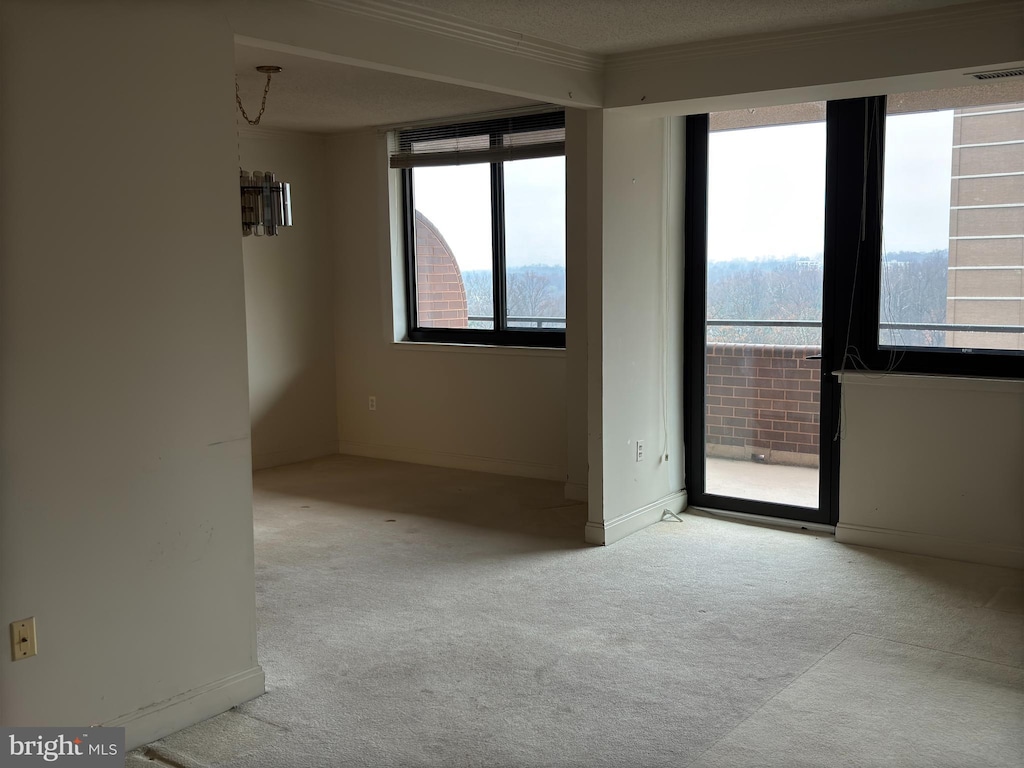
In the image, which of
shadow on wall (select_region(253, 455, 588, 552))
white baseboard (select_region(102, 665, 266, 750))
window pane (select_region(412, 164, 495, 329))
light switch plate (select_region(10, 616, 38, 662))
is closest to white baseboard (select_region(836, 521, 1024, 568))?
shadow on wall (select_region(253, 455, 588, 552))

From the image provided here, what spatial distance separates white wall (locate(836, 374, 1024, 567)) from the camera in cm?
430

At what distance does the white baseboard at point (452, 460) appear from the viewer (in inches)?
246

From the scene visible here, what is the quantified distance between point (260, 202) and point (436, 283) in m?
3.42

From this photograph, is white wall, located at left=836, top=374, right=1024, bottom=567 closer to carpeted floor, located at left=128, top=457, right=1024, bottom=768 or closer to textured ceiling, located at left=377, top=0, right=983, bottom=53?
carpeted floor, located at left=128, top=457, right=1024, bottom=768

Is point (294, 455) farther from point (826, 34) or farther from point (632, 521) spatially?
point (826, 34)

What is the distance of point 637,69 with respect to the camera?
176 inches

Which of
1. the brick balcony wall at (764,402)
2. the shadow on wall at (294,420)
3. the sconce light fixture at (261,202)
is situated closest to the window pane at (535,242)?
the brick balcony wall at (764,402)

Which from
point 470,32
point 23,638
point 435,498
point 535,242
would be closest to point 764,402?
point 535,242

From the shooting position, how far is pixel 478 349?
6.46 m

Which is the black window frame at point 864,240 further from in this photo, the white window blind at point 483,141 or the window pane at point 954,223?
the white window blind at point 483,141

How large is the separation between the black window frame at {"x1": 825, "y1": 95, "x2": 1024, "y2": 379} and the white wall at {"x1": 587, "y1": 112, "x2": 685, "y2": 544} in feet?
2.84

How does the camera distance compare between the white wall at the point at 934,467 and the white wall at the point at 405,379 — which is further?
the white wall at the point at 405,379

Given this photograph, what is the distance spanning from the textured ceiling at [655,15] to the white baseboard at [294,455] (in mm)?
3934

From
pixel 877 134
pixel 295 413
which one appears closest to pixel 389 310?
pixel 295 413
